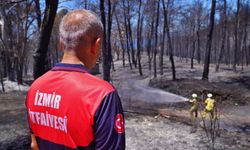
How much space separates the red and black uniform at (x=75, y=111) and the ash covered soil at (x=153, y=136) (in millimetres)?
6077

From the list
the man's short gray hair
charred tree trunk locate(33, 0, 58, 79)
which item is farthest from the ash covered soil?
the man's short gray hair

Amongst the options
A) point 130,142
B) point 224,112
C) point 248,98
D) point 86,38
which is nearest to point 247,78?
point 248,98

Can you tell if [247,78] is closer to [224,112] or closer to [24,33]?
[224,112]

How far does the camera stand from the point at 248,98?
18.1 metres

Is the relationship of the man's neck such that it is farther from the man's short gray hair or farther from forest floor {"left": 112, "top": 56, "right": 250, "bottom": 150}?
forest floor {"left": 112, "top": 56, "right": 250, "bottom": 150}

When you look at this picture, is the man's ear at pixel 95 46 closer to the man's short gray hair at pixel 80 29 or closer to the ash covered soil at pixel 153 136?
the man's short gray hair at pixel 80 29

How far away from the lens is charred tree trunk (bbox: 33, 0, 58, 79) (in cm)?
629

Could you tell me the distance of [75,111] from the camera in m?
1.85

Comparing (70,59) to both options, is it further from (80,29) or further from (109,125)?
(109,125)

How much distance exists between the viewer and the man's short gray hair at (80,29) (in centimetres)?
202

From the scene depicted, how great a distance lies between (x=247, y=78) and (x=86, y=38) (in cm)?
2441

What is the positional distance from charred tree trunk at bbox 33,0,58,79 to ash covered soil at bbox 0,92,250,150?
88.2 inches

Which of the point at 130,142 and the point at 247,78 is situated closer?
the point at 130,142

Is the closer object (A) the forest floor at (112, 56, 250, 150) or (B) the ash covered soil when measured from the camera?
(B) the ash covered soil
